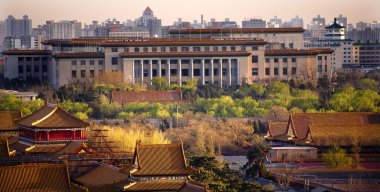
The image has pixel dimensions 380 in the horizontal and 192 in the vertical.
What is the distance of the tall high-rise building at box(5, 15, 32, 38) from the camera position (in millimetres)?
111000

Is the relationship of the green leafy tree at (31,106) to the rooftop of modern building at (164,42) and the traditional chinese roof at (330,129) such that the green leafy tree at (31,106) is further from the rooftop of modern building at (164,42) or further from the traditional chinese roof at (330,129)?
the rooftop of modern building at (164,42)

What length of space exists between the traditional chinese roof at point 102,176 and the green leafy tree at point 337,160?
7412 millimetres

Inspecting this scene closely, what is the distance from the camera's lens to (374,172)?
43312mm

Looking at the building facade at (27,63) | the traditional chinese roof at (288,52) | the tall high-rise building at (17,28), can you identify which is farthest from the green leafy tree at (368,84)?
the tall high-rise building at (17,28)

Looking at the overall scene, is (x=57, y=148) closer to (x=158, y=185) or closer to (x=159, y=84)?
(x=158, y=185)

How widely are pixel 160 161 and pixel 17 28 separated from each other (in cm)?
8029

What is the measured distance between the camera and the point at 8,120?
47.6 m

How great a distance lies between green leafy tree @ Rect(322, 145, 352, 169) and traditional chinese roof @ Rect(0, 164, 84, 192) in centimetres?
1089

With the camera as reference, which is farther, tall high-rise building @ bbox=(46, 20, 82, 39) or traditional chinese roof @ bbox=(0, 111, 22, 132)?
tall high-rise building @ bbox=(46, 20, 82, 39)

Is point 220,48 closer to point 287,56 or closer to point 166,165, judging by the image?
point 287,56

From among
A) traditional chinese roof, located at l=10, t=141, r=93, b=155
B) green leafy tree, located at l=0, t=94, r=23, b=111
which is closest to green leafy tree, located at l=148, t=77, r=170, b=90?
green leafy tree, located at l=0, t=94, r=23, b=111

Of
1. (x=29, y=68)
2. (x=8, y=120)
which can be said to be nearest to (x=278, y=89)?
(x=29, y=68)

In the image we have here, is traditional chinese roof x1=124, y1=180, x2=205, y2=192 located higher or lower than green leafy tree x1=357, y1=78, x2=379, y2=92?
lower

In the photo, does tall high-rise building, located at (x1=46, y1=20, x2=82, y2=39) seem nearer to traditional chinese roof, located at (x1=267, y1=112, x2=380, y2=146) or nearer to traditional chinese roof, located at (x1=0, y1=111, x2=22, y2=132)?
traditional chinese roof, located at (x1=267, y1=112, x2=380, y2=146)
